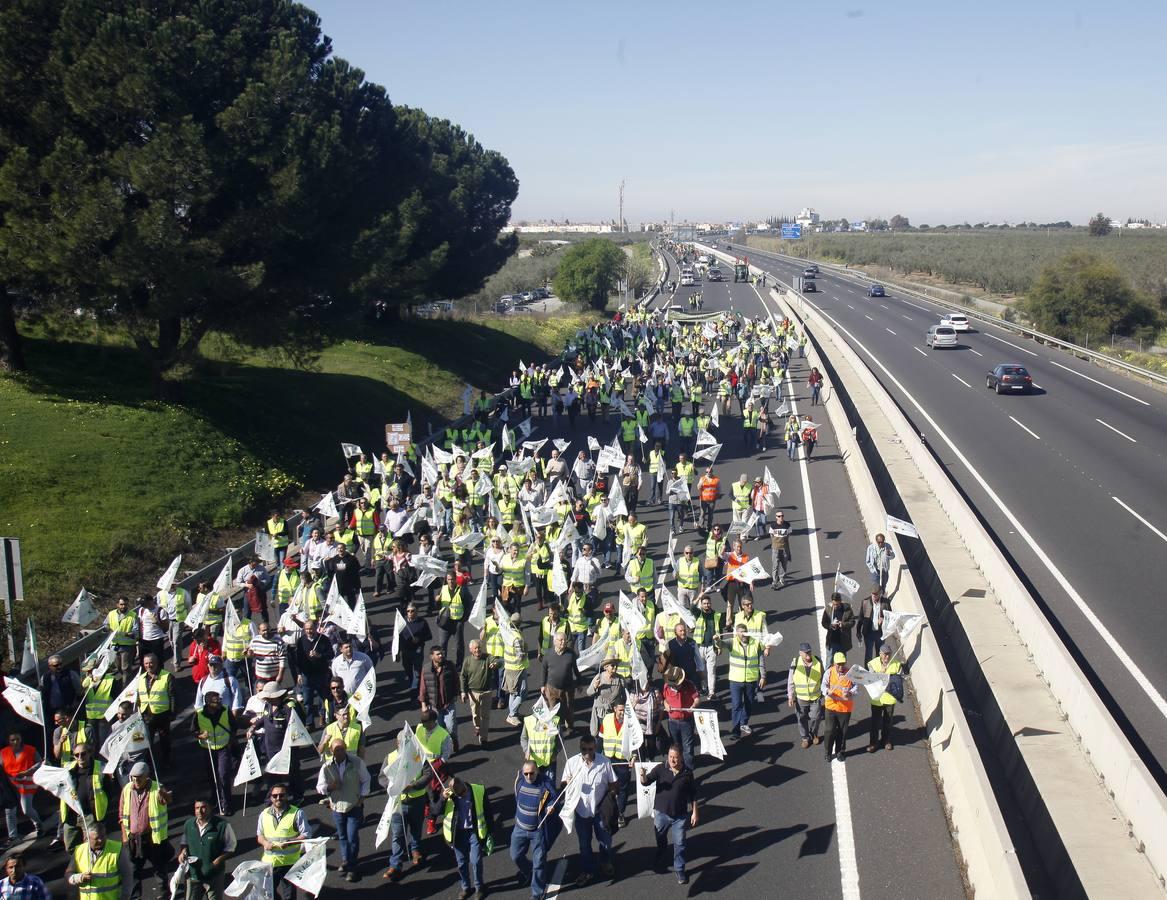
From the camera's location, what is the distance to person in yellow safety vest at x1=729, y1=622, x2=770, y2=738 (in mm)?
11977

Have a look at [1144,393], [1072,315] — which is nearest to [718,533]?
[1144,393]

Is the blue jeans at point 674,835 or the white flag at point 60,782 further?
the white flag at point 60,782

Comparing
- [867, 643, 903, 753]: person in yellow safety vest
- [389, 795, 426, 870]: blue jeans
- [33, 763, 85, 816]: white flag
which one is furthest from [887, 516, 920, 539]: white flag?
[33, 763, 85, 816]: white flag

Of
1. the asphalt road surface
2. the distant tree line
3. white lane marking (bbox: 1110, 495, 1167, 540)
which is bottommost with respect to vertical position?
the asphalt road surface

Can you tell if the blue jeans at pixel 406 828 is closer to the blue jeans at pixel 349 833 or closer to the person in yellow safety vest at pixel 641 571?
the blue jeans at pixel 349 833

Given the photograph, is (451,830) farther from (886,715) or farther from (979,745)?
(979,745)

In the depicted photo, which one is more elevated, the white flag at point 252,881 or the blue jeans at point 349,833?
the white flag at point 252,881

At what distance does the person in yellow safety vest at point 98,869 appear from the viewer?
26.1ft

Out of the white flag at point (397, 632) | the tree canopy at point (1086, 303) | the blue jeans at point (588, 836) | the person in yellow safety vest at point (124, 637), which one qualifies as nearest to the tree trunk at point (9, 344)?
the person in yellow safety vest at point (124, 637)

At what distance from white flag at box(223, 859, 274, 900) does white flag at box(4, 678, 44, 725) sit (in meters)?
3.89

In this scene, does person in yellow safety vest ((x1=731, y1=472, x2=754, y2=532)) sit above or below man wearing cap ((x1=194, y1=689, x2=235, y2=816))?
above

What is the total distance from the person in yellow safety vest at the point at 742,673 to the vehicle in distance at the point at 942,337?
42828mm

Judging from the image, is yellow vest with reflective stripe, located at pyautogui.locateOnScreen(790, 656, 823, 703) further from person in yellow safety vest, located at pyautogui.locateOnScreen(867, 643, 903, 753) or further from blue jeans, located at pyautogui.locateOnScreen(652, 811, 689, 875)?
blue jeans, located at pyautogui.locateOnScreen(652, 811, 689, 875)

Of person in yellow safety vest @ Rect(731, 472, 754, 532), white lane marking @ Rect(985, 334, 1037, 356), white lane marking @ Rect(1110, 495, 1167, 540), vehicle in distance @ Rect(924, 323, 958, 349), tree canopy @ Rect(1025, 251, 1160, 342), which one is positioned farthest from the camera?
tree canopy @ Rect(1025, 251, 1160, 342)
